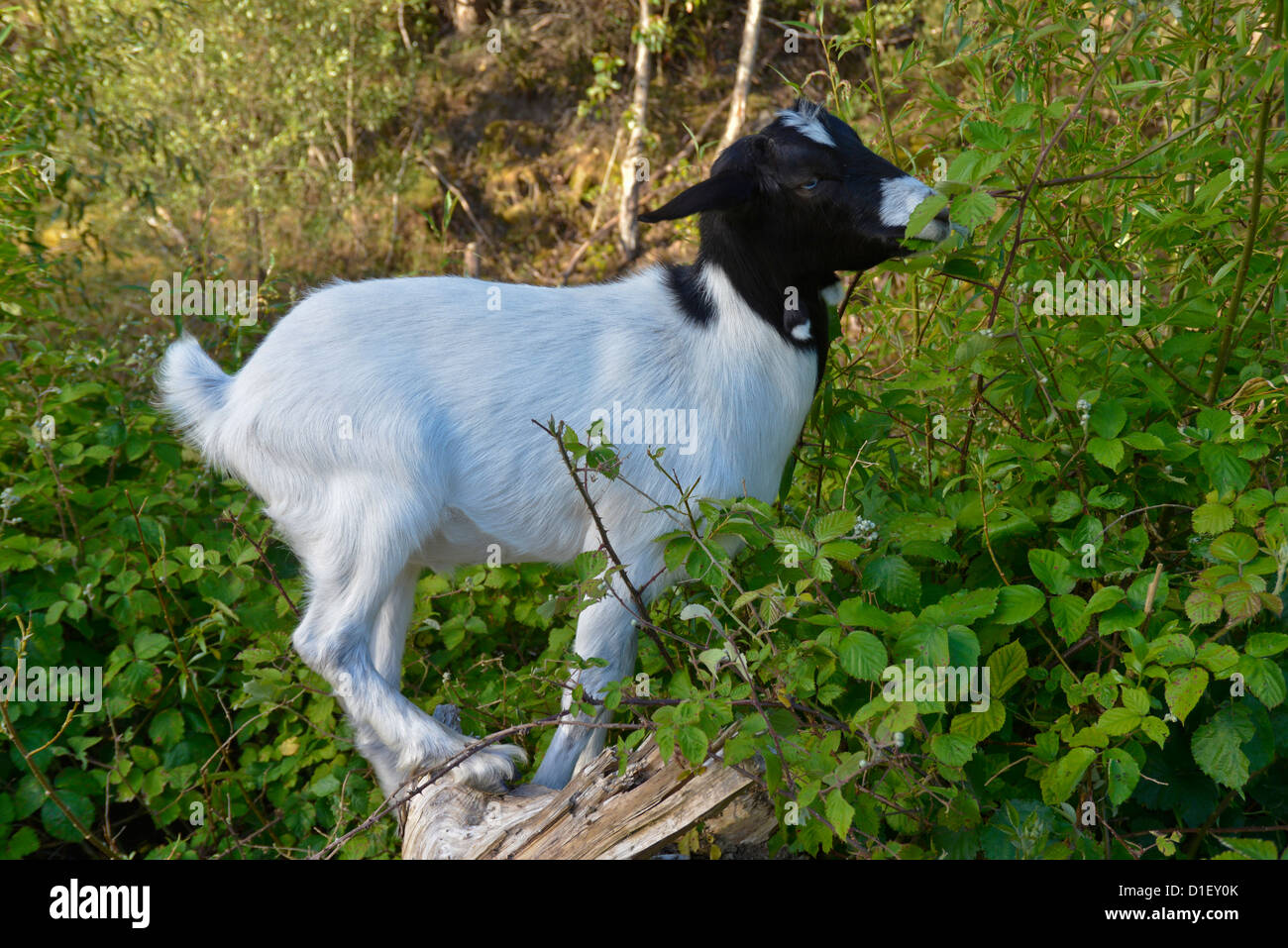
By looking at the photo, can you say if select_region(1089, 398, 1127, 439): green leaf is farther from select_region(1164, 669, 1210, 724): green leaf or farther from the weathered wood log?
the weathered wood log

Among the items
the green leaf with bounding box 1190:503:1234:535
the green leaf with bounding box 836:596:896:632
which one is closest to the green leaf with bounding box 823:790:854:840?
the green leaf with bounding box 836:596:896:632

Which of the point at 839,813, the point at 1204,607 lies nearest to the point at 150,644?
the point at 839,813

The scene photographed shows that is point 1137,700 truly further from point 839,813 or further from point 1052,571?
point 839,813

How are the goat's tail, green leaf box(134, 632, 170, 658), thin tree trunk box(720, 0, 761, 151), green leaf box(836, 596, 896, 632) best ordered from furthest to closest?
thin tree trunk box(720, 0, 761, 151)
green leaf box(134, 632, 170, 658)
the goat's tail
green leaf box(836, 596, 896, 632)

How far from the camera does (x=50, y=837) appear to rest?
13.4 feet

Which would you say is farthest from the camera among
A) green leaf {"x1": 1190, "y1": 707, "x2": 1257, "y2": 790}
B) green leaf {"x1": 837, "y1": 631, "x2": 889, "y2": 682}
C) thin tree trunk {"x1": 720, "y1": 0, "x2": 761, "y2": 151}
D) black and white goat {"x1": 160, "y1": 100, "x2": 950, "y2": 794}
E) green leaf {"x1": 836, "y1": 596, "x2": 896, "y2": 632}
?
thin tree trunk {"x1": 720, "y1": 0, "x2": 761, "y2": 151}

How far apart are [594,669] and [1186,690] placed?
4.98ft

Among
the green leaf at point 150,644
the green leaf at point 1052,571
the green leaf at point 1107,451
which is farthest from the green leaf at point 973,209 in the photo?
the green leaf at point 150,644

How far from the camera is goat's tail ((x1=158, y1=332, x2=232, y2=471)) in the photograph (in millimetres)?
3295

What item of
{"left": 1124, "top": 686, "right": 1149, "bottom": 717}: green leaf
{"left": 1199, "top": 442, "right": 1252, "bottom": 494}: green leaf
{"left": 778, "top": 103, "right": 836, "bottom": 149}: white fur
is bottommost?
{"left": 1124, "top": 686, "right": 1149, "bottom": 717}: green leaf

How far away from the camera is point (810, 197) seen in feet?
9.93

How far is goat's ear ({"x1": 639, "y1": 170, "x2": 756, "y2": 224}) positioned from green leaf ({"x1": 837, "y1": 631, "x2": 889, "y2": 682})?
3.83ft

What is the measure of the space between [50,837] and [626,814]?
263 centimetres

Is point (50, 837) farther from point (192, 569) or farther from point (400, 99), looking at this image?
point (400, 99)
